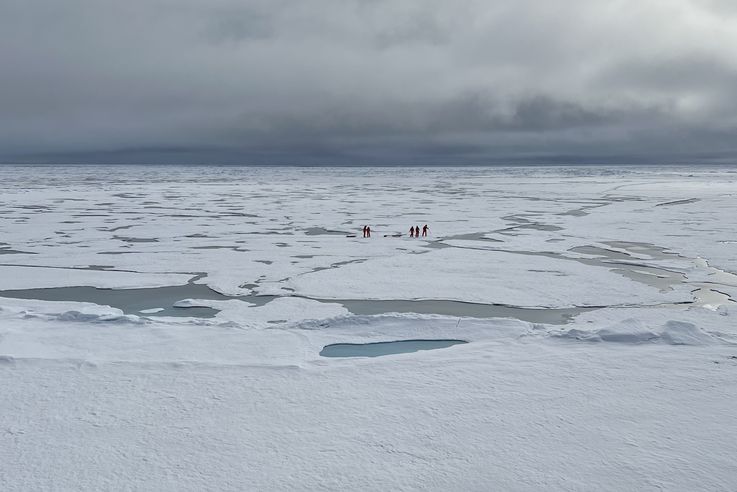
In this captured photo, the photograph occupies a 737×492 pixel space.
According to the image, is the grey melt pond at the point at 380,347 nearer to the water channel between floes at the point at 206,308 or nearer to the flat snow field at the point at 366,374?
the flat snow field at the point at 366,374

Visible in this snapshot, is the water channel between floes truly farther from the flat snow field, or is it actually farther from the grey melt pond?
the grey melt pond

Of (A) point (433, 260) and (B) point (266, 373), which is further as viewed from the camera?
(A) point (433, 260)

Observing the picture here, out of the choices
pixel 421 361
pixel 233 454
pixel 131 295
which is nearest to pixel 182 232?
pixel 131 295

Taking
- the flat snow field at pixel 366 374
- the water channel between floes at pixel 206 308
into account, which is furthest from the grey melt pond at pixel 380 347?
the water channel between floes at pixel 206 308

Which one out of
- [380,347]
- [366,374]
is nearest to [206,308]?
[380,347]

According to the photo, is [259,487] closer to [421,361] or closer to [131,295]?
[421,361]

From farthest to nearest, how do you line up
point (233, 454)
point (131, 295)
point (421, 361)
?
point (131, 295) → point (421, 361) → point (233, 454)
